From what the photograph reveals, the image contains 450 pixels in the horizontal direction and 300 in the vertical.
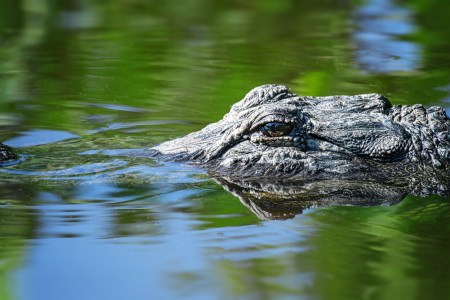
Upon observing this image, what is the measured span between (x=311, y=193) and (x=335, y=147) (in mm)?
437

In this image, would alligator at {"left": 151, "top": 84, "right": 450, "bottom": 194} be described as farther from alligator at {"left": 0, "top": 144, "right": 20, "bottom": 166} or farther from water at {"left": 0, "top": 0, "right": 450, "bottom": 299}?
alligator at {"left": 0, "top": 144, "right": 20, "bottom": 166}

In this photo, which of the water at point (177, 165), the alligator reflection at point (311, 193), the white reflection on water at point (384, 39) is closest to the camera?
the water at point (177, 165)

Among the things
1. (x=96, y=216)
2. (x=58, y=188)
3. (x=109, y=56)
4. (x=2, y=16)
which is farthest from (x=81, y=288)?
(x=2, y=16)

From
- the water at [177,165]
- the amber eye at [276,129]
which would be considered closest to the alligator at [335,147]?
the amber eye at [276,129]

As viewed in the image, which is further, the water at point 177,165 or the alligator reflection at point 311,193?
the alligator reflection at point 311,193

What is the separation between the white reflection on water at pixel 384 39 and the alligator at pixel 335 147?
344 cm

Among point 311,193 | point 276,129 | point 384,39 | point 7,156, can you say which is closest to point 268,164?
point 276,129

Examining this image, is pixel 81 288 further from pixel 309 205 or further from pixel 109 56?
pixel 109 56

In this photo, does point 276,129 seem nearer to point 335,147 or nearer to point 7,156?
point 335,147

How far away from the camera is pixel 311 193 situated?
560cm

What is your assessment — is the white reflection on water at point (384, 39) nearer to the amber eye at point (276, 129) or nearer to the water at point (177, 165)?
the water at point (177, 165)

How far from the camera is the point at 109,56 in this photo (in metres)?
9.91

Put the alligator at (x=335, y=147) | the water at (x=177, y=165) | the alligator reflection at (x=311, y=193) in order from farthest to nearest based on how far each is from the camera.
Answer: the alligator at (x=335, y=147) < the alligator reflection at (x=311, y=193) < the water at (x=177, y=165)

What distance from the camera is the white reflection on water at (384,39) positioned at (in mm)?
9664
